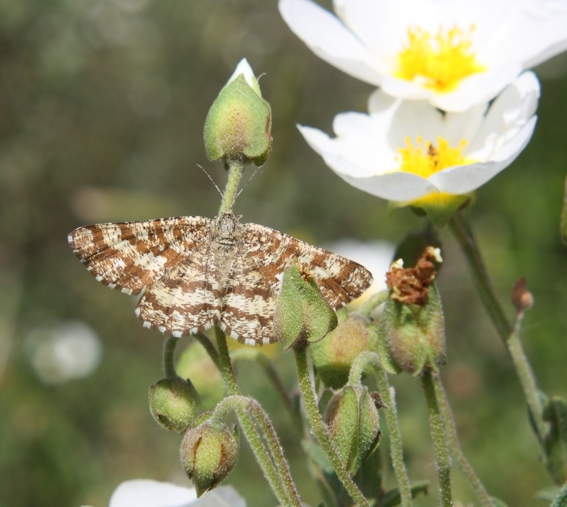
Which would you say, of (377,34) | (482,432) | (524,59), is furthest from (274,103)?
(524,59)

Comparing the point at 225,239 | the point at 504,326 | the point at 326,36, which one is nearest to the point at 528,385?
the point at 504,326

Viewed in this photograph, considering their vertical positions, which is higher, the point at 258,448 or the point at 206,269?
the point at 206,269

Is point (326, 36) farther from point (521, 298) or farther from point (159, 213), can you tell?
point (159, 213)

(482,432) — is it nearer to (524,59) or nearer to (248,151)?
(524,59)

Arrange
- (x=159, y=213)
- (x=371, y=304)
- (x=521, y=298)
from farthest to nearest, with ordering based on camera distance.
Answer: (x=159, y=213)
(x=521, y=298)
(x=371, y=304)

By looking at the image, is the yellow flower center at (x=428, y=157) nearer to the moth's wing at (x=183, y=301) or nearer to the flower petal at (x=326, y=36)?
the flower petal at (x=326, y=36)

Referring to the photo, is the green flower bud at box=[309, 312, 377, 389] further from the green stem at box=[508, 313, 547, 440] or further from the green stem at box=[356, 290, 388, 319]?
the green stem at box=[508, 313, 547, 440]
